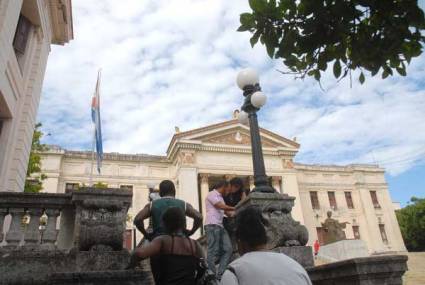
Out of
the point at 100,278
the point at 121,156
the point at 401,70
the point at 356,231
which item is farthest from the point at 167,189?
the point at 356,231

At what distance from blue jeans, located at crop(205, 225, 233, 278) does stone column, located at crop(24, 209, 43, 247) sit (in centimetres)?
251

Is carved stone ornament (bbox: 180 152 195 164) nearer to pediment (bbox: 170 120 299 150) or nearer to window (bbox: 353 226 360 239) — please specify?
pediment (bbox: 170 120 299 150)

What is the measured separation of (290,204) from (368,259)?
84.0 inches

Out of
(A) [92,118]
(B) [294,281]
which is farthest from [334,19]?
(A) [92,118]

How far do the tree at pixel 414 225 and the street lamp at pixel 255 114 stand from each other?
41.5 meters

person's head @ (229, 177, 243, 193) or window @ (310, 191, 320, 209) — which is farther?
window @ (310, 191, 320, 209)

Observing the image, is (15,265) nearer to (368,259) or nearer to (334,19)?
(368,259)

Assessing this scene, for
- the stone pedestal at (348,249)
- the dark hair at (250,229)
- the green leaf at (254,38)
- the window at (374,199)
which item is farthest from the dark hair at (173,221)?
the window at (374,199)

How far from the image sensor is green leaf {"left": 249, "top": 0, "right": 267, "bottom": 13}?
332 cm

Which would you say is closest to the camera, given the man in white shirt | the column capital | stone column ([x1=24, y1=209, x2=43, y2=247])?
the man in white shirt

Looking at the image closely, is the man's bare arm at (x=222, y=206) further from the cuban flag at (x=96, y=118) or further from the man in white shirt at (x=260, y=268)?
the cuban flag at (x=96, y=118)

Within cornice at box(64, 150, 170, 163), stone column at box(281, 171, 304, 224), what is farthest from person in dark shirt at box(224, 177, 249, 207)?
stone column at box(281, 171, 304, 224)

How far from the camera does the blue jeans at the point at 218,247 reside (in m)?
5.14

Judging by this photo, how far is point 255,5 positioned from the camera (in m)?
3.34
